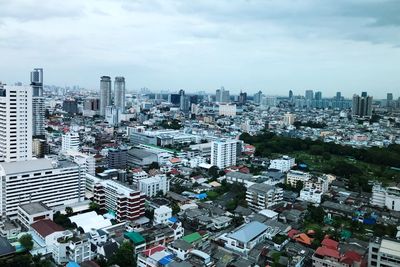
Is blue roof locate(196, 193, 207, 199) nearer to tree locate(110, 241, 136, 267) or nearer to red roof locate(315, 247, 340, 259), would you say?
tree locate(110, 241, 136, 267)

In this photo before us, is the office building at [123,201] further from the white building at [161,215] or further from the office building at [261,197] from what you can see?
the office building at [261,197]

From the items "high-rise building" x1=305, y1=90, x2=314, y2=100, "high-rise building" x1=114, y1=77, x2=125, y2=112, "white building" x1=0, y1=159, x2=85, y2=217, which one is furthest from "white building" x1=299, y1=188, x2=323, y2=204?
"high-rise building" x1=305, y1=90, x2=314, y2=100

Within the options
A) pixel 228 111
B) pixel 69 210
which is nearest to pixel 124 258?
pixel 69 210

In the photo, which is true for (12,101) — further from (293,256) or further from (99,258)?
(293,256)

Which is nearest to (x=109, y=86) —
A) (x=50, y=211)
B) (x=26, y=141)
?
(x=26, y=141)

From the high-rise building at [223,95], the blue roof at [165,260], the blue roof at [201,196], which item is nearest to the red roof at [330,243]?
the blue roof at [165,260]

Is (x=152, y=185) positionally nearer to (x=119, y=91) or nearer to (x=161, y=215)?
(x=161, y=215)
